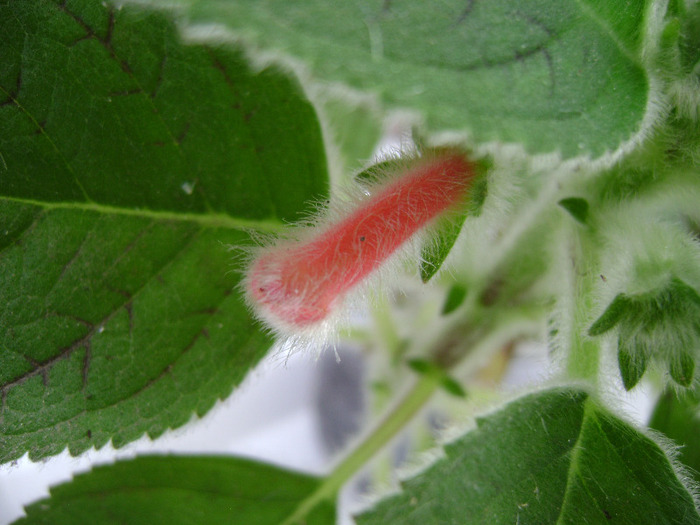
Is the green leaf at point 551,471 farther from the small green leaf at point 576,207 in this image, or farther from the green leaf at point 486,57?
the green leaf at point 486,57

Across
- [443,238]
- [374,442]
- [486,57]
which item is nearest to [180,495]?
[374,442]

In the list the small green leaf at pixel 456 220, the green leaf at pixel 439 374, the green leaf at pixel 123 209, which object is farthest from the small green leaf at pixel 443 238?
the green leaf at pixel 439 374

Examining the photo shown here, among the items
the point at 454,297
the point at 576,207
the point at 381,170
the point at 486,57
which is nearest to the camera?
the point at 486,57

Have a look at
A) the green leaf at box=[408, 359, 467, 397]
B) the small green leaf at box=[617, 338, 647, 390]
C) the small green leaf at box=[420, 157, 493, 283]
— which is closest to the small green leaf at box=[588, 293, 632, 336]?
the small green leaf at box=[617, 338, 647, 390]

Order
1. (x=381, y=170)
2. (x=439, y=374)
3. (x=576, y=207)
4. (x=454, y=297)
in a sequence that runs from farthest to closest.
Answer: (x=439, y=374) < (x=454, y=297) < (x=576, y=207) < (x=381, y=170)

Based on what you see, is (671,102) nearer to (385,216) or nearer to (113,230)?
(385,216)

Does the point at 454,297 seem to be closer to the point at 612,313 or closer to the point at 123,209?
the point at 612,313
